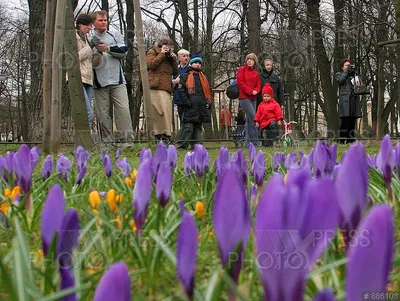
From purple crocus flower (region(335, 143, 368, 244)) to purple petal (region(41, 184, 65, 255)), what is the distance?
34 cm

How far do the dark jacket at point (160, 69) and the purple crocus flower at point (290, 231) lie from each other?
6631 mm

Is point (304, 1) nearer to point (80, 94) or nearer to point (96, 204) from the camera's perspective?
point (80, 94)

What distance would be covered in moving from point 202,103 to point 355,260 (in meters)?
7.39

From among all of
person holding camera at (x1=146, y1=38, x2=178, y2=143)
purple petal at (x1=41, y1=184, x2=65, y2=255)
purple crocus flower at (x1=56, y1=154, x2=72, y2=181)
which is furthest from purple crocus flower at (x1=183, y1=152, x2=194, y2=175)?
person holding camera at (x1=146, y1=38, x2=178, y2=143)

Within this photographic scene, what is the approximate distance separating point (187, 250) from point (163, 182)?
673 mm

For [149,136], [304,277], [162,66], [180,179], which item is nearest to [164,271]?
[304,277]

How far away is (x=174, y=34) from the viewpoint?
2119 centimetres

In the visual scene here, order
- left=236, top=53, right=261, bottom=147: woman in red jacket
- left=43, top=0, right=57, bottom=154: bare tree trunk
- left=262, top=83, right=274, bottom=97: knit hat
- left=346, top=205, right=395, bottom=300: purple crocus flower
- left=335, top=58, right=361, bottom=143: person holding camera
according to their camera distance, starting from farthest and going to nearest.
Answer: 1. left=335, top=58, right=361, bottom=143: person holding camera
2. left=262, top=83, right=274, bottom=97: knit hat
3. left=236, top=53, right=261, bottom=147: woman in red jacket
4. left=43, top=0, right=57, bottom=154: bare tree trunk
5. left=346, top=205, right=395, bottom=300: purple crocus flower

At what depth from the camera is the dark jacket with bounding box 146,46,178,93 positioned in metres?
7.07

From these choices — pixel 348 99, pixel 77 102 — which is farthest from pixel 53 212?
pixel 348 99

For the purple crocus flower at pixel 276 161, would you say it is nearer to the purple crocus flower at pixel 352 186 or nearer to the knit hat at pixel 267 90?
the purple crocus flower at pixel 352 186

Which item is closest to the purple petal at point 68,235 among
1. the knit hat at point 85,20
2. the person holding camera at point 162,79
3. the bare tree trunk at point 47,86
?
the bare tree trunk at point 47,86

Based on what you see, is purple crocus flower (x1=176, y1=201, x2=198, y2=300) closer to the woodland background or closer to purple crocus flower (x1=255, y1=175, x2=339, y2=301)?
purple crocus flower (x1=255, y1=175, x2=339, y2=301)

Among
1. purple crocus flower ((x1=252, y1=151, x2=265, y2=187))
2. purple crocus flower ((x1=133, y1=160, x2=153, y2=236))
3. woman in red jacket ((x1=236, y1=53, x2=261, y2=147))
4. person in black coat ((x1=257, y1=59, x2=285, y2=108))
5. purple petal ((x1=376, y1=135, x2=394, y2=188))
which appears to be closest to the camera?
purple crocus flower ((x1=133, y1=160, x2=153, y2=236))
